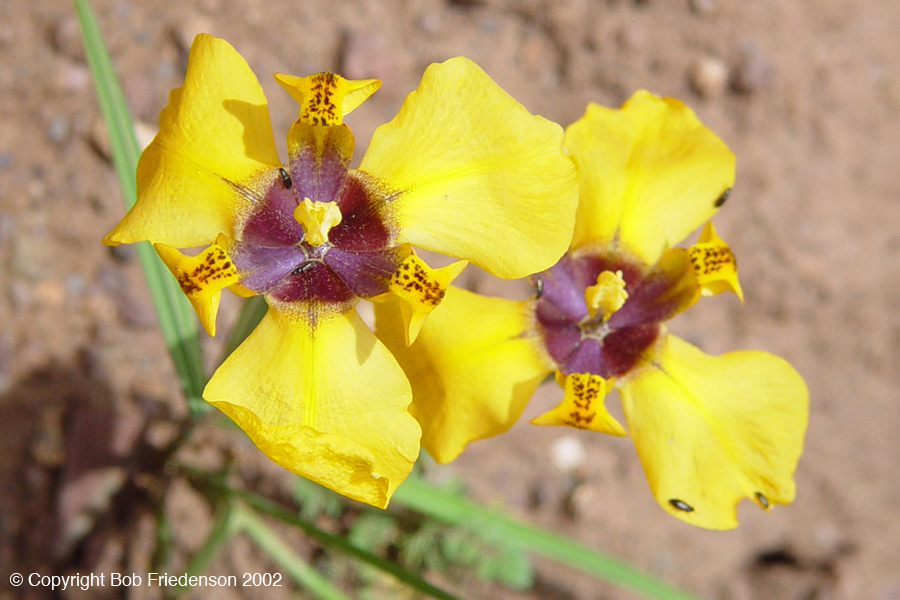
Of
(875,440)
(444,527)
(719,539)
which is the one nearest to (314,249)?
(444,527)

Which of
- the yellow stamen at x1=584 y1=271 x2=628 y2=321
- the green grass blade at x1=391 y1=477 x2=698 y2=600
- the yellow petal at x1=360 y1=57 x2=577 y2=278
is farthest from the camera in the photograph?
the green grass blade at x1=391 y1=477 x2=698 y2=600

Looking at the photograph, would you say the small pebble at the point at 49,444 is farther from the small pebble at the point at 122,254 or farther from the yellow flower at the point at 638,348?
the yellow flower at the point at 638,348

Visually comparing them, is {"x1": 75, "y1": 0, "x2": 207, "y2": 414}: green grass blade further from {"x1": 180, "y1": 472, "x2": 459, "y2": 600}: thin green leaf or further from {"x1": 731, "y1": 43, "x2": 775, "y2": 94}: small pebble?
{"x1": 731, "y1": 43, "x2": 775, "y2": 94}: small pebble

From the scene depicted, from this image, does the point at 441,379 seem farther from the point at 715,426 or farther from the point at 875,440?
the point at 875,440

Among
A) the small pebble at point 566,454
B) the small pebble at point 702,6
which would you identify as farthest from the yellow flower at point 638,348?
the small pebble at point 702,6

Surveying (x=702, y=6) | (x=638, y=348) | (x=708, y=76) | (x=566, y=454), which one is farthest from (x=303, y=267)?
(x=702, y=6)

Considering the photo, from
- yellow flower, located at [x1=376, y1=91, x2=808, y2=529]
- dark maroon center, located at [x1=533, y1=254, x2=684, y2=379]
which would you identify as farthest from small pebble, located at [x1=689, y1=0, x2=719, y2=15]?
dark maroon center, located at [x1=533, y1=254, x2=684, y2=379]
